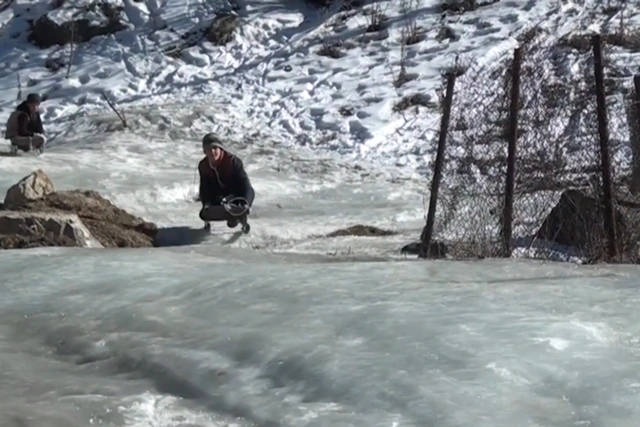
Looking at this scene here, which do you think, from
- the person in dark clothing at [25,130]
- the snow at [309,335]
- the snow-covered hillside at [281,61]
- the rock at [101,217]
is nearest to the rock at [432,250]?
the snow at [309,335]

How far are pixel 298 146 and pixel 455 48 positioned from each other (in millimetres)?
4361

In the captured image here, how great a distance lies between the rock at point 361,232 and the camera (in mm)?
9875

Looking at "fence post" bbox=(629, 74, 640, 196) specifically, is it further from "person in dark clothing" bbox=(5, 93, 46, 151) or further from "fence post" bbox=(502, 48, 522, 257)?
"person in dark clothing" bbox=(5, 93, 46, 151)

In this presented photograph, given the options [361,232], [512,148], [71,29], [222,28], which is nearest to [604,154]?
[512,148]

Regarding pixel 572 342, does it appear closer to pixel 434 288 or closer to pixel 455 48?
pixel 434 288

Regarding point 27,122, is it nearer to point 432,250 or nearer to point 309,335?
point 432,250

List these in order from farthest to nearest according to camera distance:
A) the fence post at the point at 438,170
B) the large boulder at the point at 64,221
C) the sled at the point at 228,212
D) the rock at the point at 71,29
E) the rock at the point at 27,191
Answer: the rock at the point at 71,29 < the rock at the point at 27,191 < the sled at the point at 228,212 < the fence post at the point at 438,170 < the large boulder at the point at 64,221

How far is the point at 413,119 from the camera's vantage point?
15.5m

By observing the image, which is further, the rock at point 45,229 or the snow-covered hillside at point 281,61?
the snow-covered hillside at point 281,61

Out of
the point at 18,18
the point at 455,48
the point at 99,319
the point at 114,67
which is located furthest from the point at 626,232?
the point at 18,18

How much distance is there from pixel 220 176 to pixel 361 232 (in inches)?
57.4

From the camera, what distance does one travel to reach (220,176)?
32.6 feet

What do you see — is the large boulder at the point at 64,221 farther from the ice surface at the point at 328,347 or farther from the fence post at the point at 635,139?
the fence post at the point at 635,139

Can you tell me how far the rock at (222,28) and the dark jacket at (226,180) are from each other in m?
9.53
